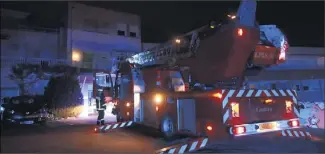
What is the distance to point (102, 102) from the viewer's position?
1162cm

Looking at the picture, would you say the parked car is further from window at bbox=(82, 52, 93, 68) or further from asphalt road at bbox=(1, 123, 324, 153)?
window at bbox=(82, 52, 93, 68)

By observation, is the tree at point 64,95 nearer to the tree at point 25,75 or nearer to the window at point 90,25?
the tree at point 25,75

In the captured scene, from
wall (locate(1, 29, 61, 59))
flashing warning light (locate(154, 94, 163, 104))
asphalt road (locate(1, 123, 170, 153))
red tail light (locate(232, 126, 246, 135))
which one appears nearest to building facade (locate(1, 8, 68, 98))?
wall (locate(1, 29, 61, 59))

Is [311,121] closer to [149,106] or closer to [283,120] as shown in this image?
[283,120]

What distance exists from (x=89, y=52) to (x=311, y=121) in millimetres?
20814

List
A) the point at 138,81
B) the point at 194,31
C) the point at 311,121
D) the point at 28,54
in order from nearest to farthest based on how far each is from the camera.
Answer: the point at 194,31 → the point at 138,81 → the point at 311,121 → the point at 28,54

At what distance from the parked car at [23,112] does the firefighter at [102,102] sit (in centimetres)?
315

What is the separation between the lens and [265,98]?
23.3 ft

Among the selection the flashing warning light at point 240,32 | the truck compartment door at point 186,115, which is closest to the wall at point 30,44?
the truck compartment door at point 186,115

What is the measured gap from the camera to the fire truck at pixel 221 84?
664 centimetres

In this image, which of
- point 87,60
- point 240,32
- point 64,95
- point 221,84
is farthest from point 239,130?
point 87,60

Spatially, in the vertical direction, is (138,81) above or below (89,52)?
below

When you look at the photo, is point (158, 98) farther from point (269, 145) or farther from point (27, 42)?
point (27, 42)

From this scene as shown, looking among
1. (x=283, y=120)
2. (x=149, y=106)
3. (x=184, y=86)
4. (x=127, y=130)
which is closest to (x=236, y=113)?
(x=283, y=120)
